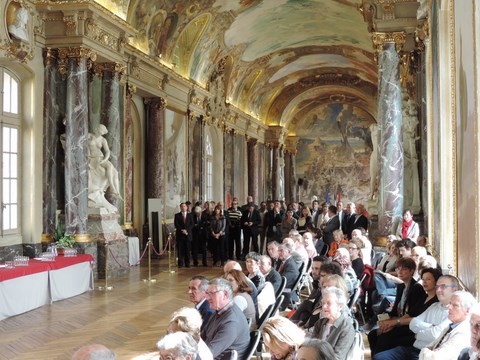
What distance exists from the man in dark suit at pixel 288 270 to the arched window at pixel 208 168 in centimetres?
1765

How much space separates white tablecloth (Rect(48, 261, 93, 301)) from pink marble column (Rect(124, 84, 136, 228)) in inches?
177

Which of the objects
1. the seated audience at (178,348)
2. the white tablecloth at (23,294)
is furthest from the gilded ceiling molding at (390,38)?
the seated audience at (178,348)

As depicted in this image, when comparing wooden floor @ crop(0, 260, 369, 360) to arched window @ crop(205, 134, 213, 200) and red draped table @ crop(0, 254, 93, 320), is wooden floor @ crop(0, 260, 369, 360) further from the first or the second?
arched window @ crop(205, 134, 213, 200)

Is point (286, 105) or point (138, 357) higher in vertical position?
point (286, 105)

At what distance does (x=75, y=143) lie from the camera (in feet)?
47.5

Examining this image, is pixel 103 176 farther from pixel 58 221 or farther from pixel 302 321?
pixel 302 321

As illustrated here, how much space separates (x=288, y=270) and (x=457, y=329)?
16.0ft

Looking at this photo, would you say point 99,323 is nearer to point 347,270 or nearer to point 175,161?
point 347,270

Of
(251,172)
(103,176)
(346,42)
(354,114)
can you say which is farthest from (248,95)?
(103,176)

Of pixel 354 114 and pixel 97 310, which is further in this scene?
pixel 354 114

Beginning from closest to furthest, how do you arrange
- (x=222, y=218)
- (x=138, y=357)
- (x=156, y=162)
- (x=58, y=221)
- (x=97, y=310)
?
1. (x=138, y=357)
2. (x=97, y=310)
3. (x=58, y=221)
4. (x=222, y=218)
5. (x=156, y=162)

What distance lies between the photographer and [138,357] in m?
8.09

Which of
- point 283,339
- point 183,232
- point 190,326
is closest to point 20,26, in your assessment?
point 183,232

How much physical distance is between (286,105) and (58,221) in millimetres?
26842
